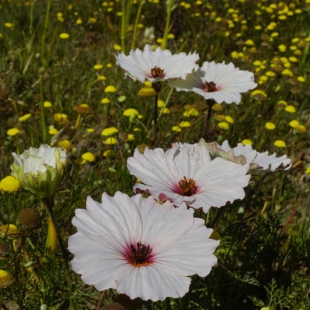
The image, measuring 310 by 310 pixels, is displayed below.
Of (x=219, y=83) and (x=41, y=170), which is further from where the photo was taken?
(x=219, y=83)

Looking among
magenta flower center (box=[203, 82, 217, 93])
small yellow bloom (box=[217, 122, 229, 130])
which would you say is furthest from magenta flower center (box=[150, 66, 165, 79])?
small yellow bloom (box=[217, 122, 229, 130])

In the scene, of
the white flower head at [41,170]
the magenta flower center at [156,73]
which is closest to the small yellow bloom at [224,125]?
the magenta flower center at [156,73]

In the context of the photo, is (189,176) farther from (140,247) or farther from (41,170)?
(41,170)

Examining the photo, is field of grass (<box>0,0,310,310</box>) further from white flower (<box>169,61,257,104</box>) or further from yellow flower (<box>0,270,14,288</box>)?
white flower (<box>169,61,257,104</box>)

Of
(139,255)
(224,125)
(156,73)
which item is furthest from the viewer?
(224,125)

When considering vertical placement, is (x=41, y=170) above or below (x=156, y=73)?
below

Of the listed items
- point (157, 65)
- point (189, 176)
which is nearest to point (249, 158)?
point (189, 176)

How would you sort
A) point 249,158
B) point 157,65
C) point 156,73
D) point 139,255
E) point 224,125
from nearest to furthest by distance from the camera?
point 139,255 < point 249,158 < point 156,73 < point 157,65 < point 224,125

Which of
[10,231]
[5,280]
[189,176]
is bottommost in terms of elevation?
[5,280]
